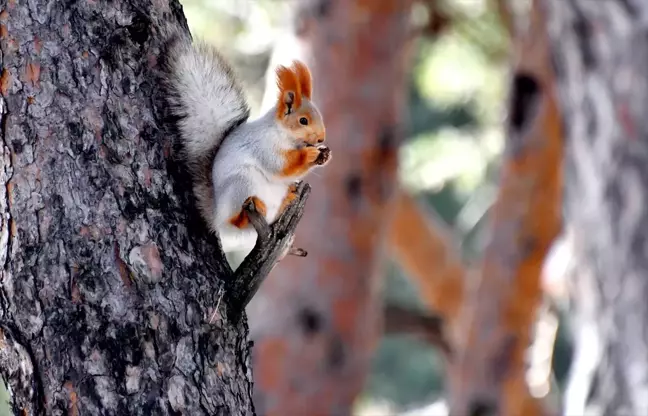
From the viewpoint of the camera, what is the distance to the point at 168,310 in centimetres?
129

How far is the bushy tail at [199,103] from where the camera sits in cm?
142

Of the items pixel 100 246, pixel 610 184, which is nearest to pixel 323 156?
pixel 100 246

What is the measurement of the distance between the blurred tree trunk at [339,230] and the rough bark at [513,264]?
0.55m

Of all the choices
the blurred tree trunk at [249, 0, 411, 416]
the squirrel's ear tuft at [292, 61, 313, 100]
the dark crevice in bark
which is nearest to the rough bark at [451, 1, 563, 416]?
the dark crevice in bark

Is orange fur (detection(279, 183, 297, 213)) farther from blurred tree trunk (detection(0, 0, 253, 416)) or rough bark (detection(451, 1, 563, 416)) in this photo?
rough bark (detection(451, 1, 563, 416))

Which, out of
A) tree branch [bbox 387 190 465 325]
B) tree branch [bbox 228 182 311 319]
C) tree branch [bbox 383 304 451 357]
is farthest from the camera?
tree branch [bbox 387 190 465 325]

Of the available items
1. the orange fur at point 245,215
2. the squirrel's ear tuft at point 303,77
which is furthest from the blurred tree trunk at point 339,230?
the orange fur at point 245,215

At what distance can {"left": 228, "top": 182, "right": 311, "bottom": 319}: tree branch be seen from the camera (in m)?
1.36

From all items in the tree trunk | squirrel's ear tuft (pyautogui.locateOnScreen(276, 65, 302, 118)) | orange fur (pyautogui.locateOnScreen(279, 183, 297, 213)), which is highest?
the tree trunk

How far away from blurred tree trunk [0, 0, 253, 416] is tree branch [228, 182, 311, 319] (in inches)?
1.1

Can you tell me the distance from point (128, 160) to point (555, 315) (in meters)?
4.42

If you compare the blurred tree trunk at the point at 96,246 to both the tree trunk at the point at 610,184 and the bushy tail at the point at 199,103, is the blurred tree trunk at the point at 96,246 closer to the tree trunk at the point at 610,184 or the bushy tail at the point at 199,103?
the bushy tail at the point at 199,103

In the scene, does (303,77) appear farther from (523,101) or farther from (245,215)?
(523,101)

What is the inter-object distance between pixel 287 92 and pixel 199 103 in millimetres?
156
